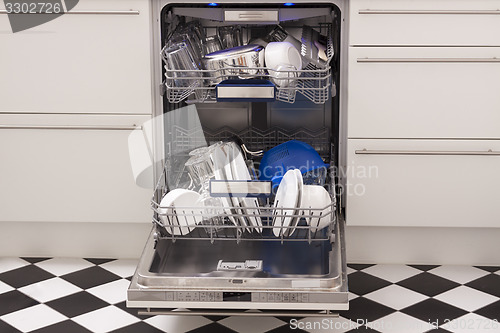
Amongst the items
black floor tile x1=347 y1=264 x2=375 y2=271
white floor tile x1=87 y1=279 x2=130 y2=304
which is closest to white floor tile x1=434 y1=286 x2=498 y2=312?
black floor tile x1=347 y1=264 x2=375 y2=271

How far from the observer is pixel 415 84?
95.6 inches

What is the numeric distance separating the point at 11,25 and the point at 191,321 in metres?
1.10

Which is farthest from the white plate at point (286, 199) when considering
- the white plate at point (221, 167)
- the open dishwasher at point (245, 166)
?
the white plate at point (221, 167)

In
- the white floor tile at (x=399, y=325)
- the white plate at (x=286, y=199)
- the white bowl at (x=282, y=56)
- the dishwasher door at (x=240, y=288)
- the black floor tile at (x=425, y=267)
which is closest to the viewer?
the dishwasher door at (x=240, y=288)

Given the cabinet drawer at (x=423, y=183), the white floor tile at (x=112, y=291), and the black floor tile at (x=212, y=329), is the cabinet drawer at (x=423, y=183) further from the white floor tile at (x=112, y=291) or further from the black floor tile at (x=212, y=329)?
the white floor tile at (x=112, y=291)

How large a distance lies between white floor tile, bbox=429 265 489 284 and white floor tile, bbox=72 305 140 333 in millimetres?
1030

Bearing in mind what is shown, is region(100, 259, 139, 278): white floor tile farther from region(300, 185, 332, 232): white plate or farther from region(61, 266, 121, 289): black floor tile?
region(300, 185, 332, 232): white plate

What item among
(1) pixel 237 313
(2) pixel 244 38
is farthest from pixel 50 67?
(1) pixel 237 313

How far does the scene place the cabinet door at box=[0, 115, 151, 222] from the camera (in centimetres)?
253

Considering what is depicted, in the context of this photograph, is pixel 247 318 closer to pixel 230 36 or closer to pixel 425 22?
pixel 230 36

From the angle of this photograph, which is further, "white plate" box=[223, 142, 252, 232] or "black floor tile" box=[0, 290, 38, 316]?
"black floor tile" box=[0, 290, 38, 316]

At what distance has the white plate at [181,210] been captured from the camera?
212 centimetres

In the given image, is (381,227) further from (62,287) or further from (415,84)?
(62,287)

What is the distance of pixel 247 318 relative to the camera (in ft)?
7.46
